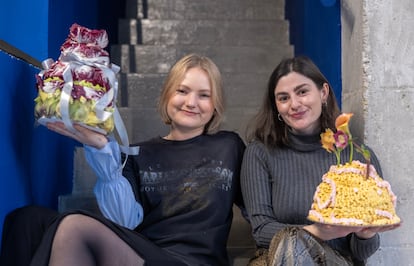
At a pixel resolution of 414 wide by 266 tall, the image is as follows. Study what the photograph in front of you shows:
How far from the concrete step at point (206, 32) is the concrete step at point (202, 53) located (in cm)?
14

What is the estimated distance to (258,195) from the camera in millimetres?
1559

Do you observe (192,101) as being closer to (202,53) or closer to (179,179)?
(179,179)

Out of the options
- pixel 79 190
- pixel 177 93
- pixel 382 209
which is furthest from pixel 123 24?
pixel 382 209

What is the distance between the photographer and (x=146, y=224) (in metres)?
1.71

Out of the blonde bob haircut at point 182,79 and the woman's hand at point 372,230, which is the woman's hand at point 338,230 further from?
the blonde bob haircut at point 182,79

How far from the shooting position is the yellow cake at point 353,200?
1.26 metres

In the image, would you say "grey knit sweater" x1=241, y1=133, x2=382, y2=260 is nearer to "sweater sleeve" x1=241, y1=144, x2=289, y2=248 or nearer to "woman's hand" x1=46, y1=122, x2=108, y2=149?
"sweater sleeve" x1=241, y1=144, x2=289, y2=248

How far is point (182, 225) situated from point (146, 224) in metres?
0.13

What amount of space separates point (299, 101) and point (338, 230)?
0.44 m

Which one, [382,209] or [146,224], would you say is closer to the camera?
[382,209]

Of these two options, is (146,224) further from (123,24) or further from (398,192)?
(123,24)

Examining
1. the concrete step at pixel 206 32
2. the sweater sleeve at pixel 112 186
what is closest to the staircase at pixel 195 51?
the concrete step at pixel 206 32

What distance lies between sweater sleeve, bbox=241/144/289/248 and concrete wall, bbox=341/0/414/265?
327mm

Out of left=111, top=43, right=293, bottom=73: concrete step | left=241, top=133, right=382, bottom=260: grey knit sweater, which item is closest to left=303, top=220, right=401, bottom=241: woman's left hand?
left=241, top=133, right=382, bottom=260: grey knit sweater
